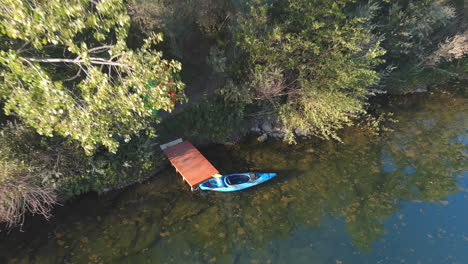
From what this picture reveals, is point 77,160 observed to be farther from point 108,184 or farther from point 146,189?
point 146,189

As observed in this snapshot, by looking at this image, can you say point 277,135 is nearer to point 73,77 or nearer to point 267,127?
point 267,127

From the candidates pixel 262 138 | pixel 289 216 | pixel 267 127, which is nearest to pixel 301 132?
pixel 267 127

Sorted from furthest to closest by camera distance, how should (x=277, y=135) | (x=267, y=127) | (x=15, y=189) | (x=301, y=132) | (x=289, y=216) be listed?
(x=267, y=127)
(x=301, y=132)
(x=277, y=135)
(x=289, y=216)
(x=15, y=189)

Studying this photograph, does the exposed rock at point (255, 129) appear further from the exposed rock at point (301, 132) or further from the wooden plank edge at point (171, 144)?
the wooden plank edge at point (171, 144)

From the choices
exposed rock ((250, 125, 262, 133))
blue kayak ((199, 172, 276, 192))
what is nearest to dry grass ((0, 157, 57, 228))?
blue kayak ((199, 172, 276, 192))

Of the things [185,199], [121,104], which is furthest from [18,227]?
[121,104]

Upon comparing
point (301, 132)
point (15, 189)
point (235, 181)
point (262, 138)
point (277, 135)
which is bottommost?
point (235, 181)

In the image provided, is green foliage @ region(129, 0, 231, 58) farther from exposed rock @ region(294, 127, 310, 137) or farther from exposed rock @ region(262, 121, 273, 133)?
exposed rock @ region(294, 127, 310, 137)
